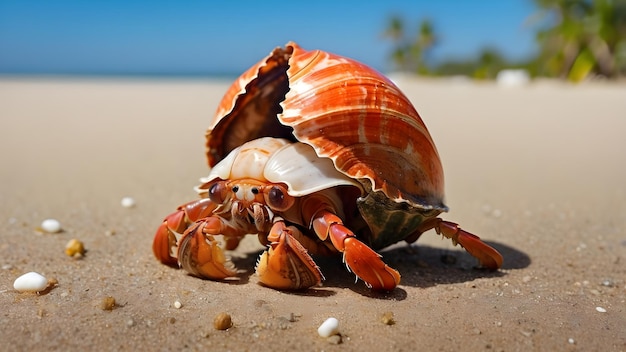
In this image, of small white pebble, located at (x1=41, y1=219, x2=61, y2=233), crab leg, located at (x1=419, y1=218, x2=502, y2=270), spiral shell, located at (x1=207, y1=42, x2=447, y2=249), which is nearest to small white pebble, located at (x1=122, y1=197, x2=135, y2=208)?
small white pebble, located at (x1=41, y1=219, x2=61, y2=233)

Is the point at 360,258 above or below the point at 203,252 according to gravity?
above

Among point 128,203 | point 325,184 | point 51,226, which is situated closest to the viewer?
point 325,184

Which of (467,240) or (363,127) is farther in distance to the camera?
(467,240)

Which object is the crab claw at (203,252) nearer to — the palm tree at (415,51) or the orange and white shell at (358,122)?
the orange and white shell at (358,122)

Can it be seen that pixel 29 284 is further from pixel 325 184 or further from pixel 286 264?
pixel 325 184

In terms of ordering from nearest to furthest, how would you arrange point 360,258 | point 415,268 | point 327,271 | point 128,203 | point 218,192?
point 360,258, point 218,192, point 327,271, point 415,268, point 128,203

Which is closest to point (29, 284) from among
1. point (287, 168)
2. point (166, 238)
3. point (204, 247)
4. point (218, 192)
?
point (166, 238)
